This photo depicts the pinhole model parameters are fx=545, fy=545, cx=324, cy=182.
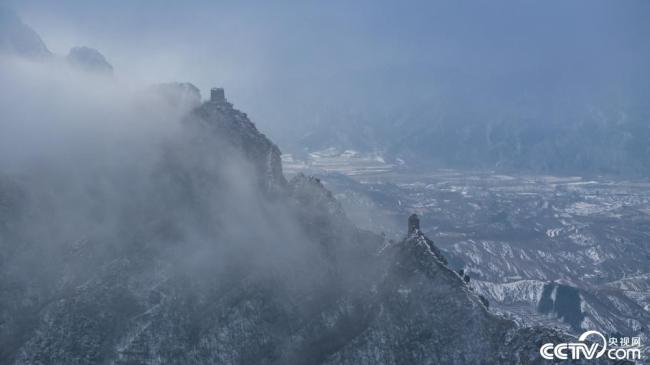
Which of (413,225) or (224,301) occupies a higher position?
(413,225)

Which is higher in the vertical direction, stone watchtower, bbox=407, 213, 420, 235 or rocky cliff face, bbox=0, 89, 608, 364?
stone watchtower, bbox=407, 213, 420, 235

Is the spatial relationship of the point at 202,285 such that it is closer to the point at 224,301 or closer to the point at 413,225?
the point at 224,301

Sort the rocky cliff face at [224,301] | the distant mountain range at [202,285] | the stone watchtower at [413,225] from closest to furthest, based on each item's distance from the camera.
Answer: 1. the rocky cliff face at [224,301]
2. the distant mountain range at [202,285]
3. the stone watchtower at [413,225]

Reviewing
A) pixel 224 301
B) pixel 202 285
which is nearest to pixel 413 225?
pixel 224 301

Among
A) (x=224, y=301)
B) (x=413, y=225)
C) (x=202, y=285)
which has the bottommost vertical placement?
(x=224, y=301)

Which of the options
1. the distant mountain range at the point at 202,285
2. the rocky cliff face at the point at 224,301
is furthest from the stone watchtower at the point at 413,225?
the rocky cliff face at the point at 224,301

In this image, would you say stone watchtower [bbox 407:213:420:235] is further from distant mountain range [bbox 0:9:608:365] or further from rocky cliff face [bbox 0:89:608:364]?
rocky cliff face [bbox 0:89:608:364]

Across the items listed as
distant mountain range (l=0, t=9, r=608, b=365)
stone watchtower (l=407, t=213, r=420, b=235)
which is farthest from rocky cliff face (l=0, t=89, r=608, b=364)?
stone watchtower (l=407, t=213, r=420, b=235)

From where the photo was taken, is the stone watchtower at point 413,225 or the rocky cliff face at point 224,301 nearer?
Answer: the rocky cliff face at point 224,301

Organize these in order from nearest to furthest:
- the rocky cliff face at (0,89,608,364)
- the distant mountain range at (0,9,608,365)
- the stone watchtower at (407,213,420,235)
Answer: the rocky cliff face at (0,89,608,364), the distant mountain range at (0,9,608,365), the stone watchtower at (407,213,420,235)

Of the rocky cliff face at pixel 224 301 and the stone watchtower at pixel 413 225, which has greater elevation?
the stone watchtower at pixel 413 225

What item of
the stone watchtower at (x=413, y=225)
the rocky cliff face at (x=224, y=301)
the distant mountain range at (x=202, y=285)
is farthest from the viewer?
the stone watchtower at (x=413, y=225)

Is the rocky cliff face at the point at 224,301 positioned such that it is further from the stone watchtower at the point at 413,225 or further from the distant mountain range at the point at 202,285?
the stone watchtower at the point at 413,225

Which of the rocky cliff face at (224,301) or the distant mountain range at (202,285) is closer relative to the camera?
the rocky cliff face at (224,301)
